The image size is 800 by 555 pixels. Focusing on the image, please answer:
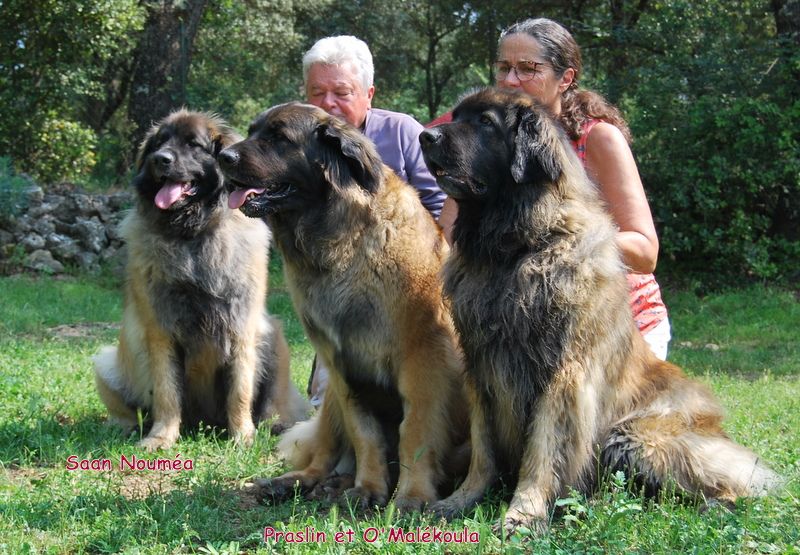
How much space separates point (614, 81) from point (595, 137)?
379 inches

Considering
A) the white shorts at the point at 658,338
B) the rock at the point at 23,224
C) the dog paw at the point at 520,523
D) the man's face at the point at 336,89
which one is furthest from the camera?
the rock at the point at 23,224

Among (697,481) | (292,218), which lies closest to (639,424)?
Result: (697,481)

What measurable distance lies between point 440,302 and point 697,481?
1379 millimetres

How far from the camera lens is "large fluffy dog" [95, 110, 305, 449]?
194 inches

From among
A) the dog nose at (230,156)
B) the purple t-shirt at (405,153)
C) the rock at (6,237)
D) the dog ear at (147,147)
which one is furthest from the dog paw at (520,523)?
the rock at (6,237)

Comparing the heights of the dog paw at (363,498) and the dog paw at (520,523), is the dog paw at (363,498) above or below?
below

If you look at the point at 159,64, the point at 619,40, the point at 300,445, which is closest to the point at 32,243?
the point at 159,64

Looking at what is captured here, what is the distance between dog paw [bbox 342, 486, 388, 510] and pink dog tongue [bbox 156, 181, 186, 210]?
2125mm

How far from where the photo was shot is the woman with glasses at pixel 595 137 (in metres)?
4.14

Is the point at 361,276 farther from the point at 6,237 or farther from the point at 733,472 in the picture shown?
the point at 6,237

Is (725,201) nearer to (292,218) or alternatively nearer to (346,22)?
(292,218)

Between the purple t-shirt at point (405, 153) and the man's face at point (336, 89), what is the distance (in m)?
0.21

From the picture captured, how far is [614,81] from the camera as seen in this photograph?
43.4ft

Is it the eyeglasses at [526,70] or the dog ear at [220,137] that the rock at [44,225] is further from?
the eyeglasses at [526,70]
